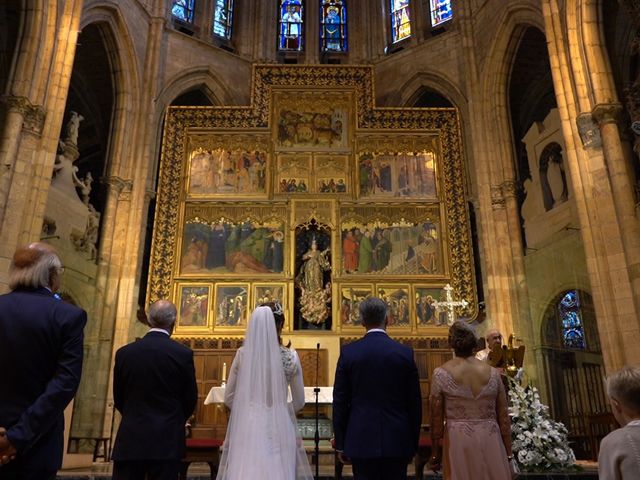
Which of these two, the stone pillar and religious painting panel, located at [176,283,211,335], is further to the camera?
religious painting panel, located at [176,283,211,335]

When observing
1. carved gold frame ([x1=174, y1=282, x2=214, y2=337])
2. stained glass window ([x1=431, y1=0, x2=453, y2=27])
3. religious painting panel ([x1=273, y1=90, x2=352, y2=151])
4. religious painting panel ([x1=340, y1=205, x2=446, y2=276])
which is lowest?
carved gold frame ([x1=174, y1=282, x2=214, y2=337])

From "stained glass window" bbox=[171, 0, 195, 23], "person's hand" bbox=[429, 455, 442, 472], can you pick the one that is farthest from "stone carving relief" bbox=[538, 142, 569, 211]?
"stained glass window" bbox=[171, 0, 195, 23]

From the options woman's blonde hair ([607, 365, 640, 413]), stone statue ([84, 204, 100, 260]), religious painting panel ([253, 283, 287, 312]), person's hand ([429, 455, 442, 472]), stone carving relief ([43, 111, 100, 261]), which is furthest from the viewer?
stone statue ([84, 204, 100, 260])

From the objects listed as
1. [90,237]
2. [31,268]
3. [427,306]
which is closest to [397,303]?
[427,306]

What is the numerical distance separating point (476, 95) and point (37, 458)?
15.0 metres

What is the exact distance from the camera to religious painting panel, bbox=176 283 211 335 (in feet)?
41.4

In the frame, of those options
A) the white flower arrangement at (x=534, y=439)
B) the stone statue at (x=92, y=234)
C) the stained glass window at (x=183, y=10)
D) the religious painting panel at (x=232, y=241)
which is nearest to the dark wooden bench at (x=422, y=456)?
the white flower arrangement at (x=534, y=439)

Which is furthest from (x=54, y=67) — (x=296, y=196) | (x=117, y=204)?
(x=296, y=196)

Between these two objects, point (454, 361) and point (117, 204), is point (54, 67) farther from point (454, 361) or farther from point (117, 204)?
point (454, 361)

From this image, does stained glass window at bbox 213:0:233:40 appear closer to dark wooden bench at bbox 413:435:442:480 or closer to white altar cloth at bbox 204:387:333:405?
white altar cloth at bbox 204:387:333:405

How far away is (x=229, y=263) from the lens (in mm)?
13305

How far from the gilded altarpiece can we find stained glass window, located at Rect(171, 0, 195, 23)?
4.97 m

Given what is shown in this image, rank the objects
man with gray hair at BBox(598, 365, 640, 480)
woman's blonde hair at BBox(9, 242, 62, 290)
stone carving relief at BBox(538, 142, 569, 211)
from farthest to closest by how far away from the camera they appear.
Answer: stone carving relief at BBox(538, 142, 569, 211)
woman's blonde hair at BBox(9, 242, 62, 290)
man with gray hair at BBox(598, 365, 640, 480)

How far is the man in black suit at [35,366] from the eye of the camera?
2.27m
